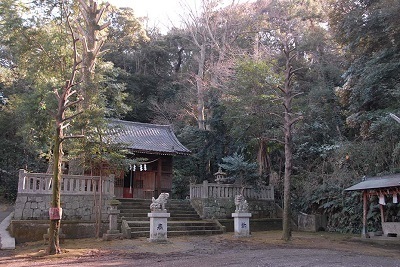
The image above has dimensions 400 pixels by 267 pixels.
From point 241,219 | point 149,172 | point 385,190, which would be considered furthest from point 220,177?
point 385,190

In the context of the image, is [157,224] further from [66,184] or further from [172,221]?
[66,184]

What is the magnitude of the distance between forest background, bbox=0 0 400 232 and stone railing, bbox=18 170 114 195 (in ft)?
3.65

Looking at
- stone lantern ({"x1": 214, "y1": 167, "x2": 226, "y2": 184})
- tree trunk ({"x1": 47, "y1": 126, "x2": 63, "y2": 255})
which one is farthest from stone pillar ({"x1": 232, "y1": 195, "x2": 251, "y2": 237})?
tree trunk ({"x1": 47, "y1": 126, "x2": 63, "y2": 255})

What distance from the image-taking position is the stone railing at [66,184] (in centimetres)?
1267

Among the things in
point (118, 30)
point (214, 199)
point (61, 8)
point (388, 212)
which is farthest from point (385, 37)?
point (118, 30)

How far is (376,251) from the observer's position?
1032 cm

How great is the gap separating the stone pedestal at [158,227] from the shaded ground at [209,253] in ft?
1.07

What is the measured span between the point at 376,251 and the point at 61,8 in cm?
1722

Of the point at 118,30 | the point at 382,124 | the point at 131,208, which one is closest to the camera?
the point at 382,124

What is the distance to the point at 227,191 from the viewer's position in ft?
57.8

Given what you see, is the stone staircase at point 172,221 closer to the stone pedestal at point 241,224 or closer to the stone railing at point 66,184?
the stone railing at point 66,184

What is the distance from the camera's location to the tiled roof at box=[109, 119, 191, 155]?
19469 millimetres

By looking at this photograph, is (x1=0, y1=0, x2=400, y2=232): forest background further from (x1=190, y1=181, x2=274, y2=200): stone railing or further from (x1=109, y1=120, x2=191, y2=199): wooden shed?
(x1=109, y1=120, x2=191, y2=199): wooden shed

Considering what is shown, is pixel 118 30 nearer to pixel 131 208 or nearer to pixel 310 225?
pixel 131 208
